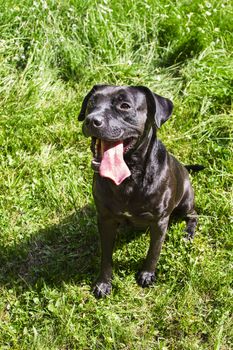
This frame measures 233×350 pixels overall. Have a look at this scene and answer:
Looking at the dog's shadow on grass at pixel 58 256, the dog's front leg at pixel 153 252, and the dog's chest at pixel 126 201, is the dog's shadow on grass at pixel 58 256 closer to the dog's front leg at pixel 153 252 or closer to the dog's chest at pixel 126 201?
the dog's front leg at pixel 153 252

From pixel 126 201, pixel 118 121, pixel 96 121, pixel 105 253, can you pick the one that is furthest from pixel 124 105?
pixel 105 253

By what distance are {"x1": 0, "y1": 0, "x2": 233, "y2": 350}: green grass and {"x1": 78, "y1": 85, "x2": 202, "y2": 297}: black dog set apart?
274mm

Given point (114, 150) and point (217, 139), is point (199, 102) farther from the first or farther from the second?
point (114, 150)

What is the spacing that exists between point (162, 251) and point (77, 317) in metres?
0.84

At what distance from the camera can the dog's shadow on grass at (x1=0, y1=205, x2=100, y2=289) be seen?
387 cm

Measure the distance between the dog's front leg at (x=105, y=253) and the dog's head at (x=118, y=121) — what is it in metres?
0.52

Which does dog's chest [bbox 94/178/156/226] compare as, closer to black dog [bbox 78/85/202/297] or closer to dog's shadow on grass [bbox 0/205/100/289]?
black dog [bbox 78/85/202/297]

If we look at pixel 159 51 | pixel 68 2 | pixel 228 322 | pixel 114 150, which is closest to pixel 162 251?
pixel 228 322

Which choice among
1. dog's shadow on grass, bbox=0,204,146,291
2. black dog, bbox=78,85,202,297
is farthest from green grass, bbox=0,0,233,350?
black dog, bbox=78,85,202,297

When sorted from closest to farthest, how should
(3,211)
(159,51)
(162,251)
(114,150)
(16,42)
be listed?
(114,150), (162,251), (3,211), (16,42), (159,51)

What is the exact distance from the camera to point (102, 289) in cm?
370

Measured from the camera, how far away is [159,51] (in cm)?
553

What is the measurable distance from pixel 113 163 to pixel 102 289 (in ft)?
3.73

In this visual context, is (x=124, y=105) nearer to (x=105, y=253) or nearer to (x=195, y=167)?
(x=105, y=253)
